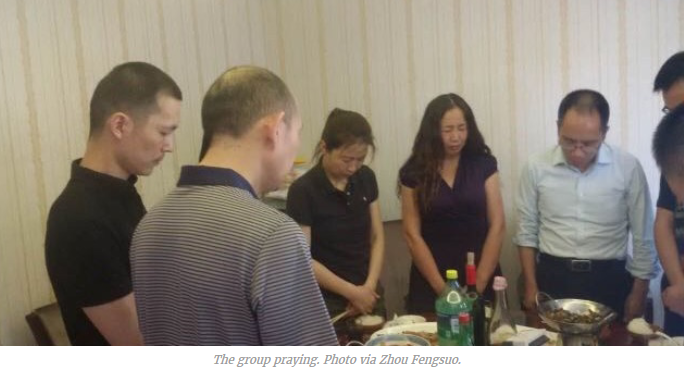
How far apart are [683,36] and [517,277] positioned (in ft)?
3.29

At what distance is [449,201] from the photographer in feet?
5.78

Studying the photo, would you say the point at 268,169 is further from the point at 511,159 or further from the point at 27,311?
the point at 511,159

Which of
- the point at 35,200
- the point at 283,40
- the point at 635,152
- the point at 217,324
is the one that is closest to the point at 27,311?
the point at 35,200

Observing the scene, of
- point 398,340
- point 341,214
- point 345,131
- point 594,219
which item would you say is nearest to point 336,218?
point 341,214

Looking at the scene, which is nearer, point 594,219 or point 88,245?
point 88,245

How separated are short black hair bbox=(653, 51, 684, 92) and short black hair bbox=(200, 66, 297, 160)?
4.09ft

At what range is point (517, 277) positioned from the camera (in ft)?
7.02

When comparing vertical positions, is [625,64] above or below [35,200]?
above

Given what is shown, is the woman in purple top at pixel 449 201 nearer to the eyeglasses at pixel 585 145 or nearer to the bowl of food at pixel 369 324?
the eyeglasses at pixel 585 145

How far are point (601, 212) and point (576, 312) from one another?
0.61 metres

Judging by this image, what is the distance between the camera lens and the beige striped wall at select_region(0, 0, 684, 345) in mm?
1590

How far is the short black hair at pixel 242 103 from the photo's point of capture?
32.1 inches

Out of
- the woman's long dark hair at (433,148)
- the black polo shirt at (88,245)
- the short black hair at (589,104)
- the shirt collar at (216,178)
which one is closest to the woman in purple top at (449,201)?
the woman's long dark hair at (433,148)

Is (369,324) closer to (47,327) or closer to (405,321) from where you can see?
(405,321)
